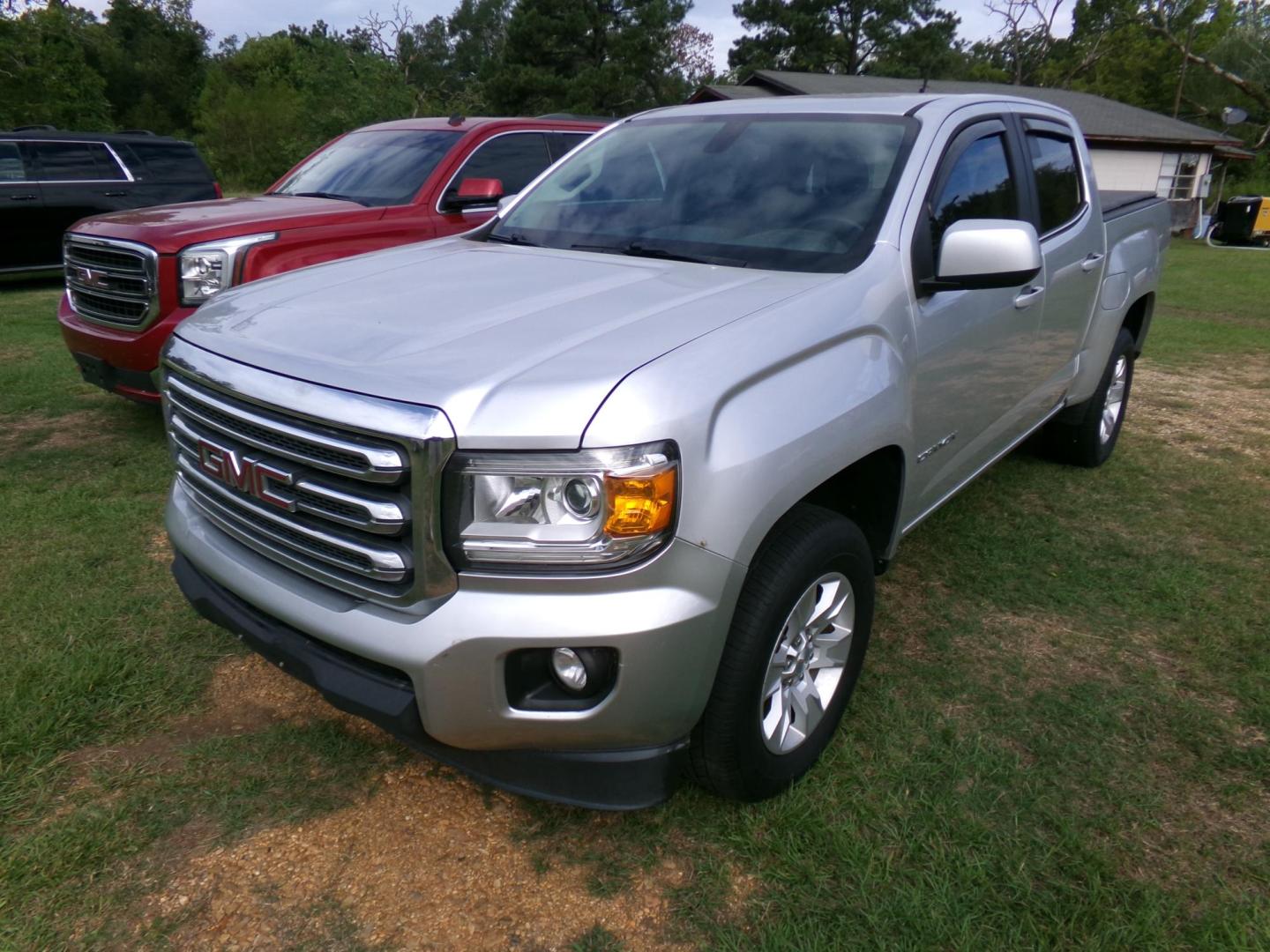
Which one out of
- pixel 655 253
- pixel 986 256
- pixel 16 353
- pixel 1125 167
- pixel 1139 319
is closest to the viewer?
pixel 986 256

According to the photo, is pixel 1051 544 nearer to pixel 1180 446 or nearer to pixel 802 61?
pixel 1180 446

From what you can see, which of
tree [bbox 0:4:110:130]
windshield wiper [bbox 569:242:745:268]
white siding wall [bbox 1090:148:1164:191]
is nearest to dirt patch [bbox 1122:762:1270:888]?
windshield wiper [bbox 569:242:745:268]

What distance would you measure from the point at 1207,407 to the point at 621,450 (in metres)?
6.43

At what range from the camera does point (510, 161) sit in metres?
6.27

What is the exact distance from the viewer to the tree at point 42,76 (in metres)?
27.3

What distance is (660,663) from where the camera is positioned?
6.24 ft

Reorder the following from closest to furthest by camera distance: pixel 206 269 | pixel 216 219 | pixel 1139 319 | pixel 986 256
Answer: pixel 986 256 < pixel 206 269 < pixel 216 219 < pixel 1139 319

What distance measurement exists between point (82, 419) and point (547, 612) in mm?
5089

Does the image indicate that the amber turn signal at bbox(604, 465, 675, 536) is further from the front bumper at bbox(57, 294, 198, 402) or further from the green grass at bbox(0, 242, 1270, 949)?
the front bumper at bbox(57, 294, 198, 402)

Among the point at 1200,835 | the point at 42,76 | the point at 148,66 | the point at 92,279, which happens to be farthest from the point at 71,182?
the point at 148,66

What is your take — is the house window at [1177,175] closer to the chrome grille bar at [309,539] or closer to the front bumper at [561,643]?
the front bumper at [561,643]

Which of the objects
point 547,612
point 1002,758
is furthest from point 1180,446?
point 547,612

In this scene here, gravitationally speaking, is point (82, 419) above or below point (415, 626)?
below

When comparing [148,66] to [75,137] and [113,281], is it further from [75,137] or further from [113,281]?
[113,281]
